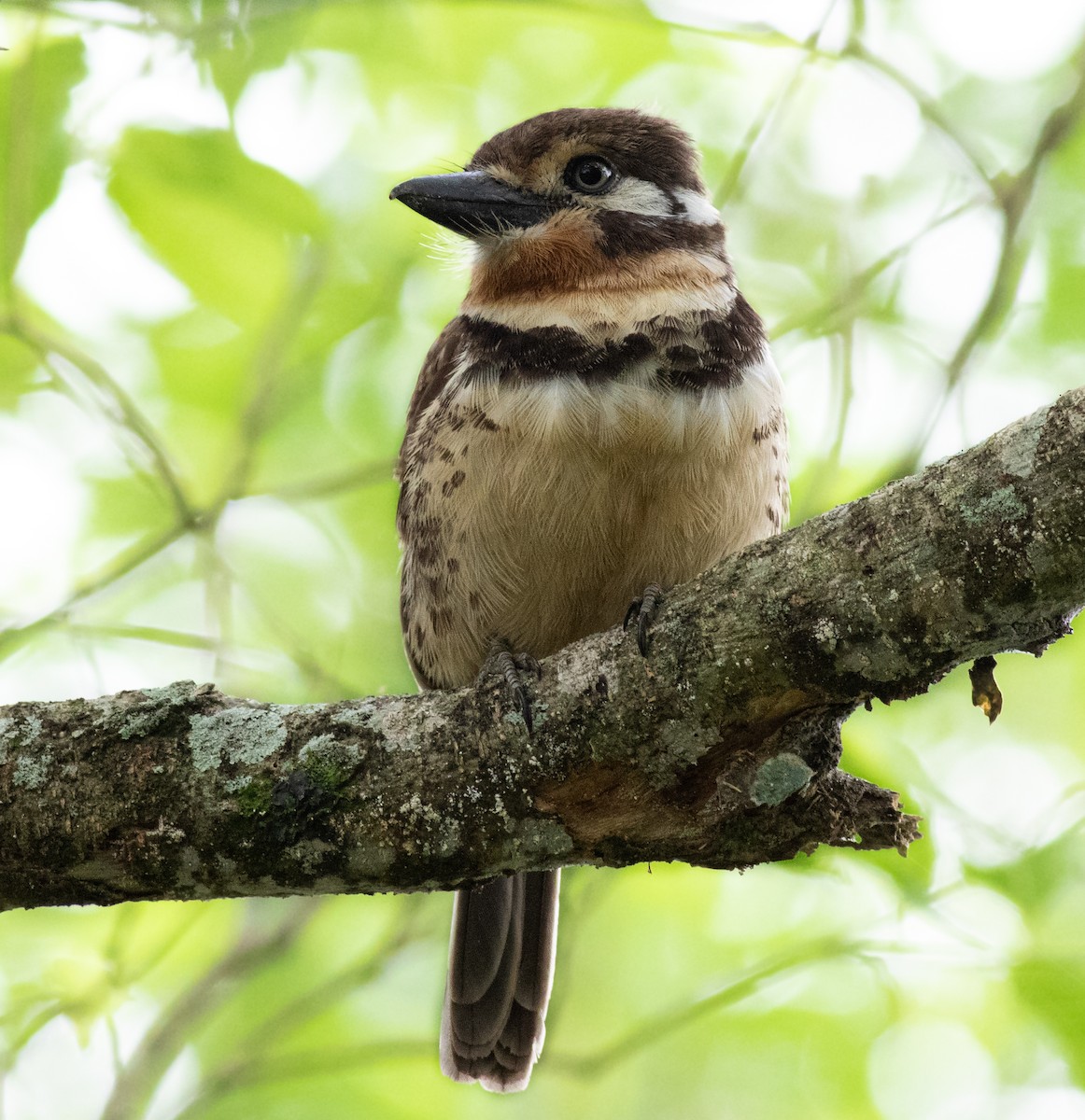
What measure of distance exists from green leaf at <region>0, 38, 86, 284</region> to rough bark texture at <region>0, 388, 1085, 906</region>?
1.97 m

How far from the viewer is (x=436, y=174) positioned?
385 centimetres

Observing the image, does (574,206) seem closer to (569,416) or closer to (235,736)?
(569,416)

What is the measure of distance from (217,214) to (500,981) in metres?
2.49

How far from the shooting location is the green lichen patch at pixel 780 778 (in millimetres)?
2533

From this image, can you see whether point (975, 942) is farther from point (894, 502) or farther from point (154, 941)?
point (154, 941)

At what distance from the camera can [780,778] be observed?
8.35ft

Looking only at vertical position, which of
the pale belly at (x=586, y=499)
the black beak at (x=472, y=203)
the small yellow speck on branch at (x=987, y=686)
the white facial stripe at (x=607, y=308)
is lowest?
the small yellow speck on branch at (x=987, y=686)

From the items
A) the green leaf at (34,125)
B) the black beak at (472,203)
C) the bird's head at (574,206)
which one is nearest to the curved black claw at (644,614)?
the bird's head at (574,206)

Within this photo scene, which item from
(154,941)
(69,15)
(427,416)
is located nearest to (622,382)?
(427,416)

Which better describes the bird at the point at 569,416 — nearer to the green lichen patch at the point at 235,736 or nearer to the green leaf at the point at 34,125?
the green lichen patch at the point at 235,736

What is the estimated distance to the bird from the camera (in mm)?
3248

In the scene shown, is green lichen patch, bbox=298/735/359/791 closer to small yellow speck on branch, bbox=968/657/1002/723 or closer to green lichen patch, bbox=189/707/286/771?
green lichen patch, bbox=189/707/286/771

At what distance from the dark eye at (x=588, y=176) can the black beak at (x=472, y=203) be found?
0.35ft

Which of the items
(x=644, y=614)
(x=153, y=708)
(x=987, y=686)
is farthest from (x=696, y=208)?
(x=153, y=708)
